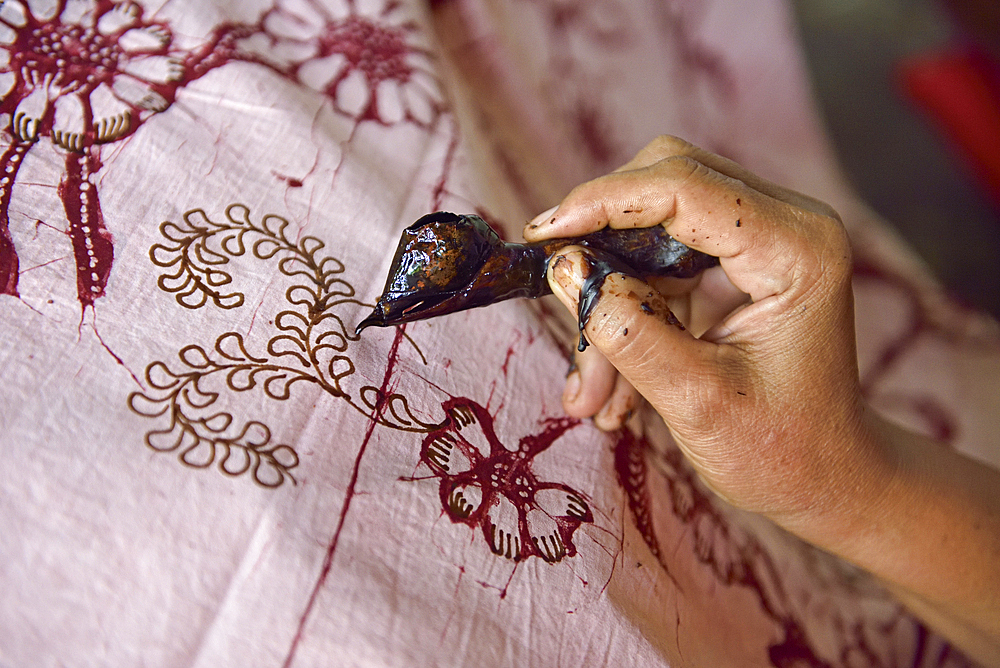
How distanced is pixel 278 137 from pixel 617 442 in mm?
535

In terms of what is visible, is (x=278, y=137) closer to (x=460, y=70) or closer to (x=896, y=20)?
(x=460, y=70)

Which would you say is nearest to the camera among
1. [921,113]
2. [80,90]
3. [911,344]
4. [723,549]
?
[80,90]

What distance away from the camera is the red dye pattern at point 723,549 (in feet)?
2.42

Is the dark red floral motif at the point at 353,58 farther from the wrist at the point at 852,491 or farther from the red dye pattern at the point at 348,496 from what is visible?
the wrist at the point at 852,491

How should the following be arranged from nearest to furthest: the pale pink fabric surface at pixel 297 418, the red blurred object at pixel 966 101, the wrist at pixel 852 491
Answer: the pale pink fabric surface at pixel 297 418 < the wrist at pixel 852 491 < the red blurred object at pixel 966 101

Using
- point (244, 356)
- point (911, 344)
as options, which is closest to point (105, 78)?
point (244, 356)

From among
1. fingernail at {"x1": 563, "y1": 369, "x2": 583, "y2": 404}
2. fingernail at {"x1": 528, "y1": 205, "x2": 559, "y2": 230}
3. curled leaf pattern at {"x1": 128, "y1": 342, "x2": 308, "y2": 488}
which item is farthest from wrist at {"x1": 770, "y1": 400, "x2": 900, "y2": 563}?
curled leaf pattern at {"x1": 128, "y1": 342, "x2": 308, "y2": 488}

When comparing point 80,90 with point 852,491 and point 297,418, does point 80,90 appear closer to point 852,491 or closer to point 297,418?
point 297,418

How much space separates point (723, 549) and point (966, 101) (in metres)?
1.43

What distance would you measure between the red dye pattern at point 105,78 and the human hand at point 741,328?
385 mm

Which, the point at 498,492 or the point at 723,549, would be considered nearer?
the point at 498,492

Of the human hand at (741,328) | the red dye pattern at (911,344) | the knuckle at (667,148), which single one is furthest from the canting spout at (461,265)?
the red dye pattern at (911,344)

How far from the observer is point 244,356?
60 centimetres

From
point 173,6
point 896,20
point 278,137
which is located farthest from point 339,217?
point 896,20
